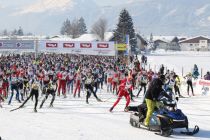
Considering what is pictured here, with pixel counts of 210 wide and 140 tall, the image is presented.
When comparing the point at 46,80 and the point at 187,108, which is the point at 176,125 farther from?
the point at 46,80

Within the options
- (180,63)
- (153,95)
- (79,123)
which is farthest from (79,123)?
(180,63)

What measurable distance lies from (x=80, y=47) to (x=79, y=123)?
36232mm

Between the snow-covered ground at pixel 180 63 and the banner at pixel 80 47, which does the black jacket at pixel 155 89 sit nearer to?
the snow-covered ground at pixel 180 63

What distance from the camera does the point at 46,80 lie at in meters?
25.4

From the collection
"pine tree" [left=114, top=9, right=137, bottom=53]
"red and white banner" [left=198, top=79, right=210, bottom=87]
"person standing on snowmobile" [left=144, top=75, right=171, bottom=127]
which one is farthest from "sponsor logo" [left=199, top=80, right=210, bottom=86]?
"pine tree" [left=114, top=9, right=137, bottom=53]

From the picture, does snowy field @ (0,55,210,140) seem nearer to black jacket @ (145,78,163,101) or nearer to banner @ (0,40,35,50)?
black jacket @ (145,78,163,101)

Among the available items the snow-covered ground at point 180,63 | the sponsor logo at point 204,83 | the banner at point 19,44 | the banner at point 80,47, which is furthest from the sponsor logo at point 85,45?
the sponsor logo at point 204,83

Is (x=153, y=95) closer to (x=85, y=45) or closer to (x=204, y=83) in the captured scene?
(x=204, y=83)

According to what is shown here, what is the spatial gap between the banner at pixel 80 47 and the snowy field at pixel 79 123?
28.2 meters

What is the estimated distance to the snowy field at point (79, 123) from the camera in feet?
44.3

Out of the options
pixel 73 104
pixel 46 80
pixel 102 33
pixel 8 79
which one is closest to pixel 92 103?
pixel 73 104

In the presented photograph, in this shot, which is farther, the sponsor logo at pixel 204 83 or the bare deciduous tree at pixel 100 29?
the bare deciduous tree at pixel 100 29

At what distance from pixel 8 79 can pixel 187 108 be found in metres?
11.0

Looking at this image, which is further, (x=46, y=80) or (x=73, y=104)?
(x=46, y=80)
